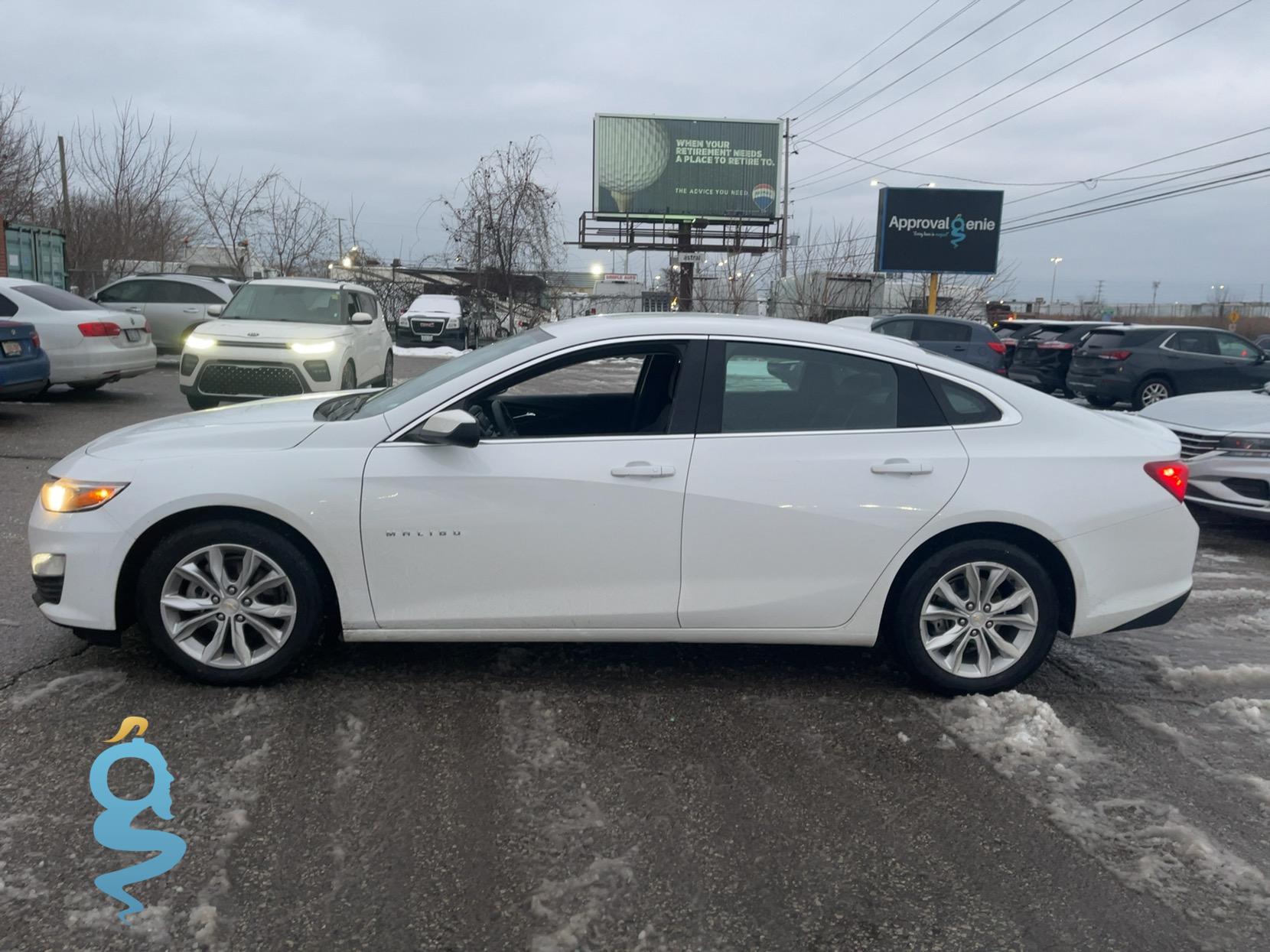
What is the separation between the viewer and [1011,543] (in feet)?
13.9

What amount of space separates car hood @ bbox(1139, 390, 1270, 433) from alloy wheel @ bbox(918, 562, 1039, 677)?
14.5 ft

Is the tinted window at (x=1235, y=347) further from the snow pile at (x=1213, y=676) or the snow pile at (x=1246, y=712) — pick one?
the snow pile at (x=1246, y=712)

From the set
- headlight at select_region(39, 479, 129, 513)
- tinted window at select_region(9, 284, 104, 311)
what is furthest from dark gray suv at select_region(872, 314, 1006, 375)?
headlight at select_region(39, 479, 129, 513)

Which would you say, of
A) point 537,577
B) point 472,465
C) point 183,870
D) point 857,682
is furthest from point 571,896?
point 857,682

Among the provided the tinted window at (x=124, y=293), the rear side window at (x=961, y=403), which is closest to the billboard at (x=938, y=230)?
the tinted window at (x=124, y=293)

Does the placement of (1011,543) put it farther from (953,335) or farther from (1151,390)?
(953,335)

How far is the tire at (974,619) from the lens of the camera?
4184mm

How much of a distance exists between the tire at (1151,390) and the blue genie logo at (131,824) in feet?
54.8

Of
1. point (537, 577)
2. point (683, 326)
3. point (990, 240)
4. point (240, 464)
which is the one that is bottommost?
point (537, 577)

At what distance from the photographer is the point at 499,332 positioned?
29.5 metres

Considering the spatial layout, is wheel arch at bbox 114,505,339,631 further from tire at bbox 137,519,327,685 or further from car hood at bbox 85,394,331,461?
car hood at bbox 85,394,331,461

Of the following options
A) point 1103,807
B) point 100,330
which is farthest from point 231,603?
point 100,330

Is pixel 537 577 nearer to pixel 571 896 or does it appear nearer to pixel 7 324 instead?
pixel 571 896

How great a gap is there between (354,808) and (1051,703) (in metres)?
2.91
